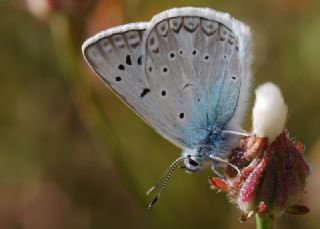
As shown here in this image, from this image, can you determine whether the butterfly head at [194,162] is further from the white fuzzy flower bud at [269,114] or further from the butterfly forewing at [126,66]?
the white fuzzy flower bud at [269,114]

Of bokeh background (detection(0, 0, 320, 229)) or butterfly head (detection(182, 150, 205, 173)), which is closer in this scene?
butterfly head (detection(182, 150, 205, 173))

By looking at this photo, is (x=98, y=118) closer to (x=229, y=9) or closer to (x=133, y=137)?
(x=133, y=137)

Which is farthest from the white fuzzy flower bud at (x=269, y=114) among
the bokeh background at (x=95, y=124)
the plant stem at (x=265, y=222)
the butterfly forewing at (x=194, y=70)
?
the bokeh background at (x=95, y=124)

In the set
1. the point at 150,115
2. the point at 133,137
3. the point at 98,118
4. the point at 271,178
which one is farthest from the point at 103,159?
the point at 271,178

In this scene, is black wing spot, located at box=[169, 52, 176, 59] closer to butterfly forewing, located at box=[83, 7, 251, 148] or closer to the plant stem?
butterfly forewing, located at box=[83, 7, 251, 148]

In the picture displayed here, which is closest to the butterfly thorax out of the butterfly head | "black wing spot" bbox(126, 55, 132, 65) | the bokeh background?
the butterfly head

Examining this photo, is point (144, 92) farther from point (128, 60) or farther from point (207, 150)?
Answer: point (207, 150)
